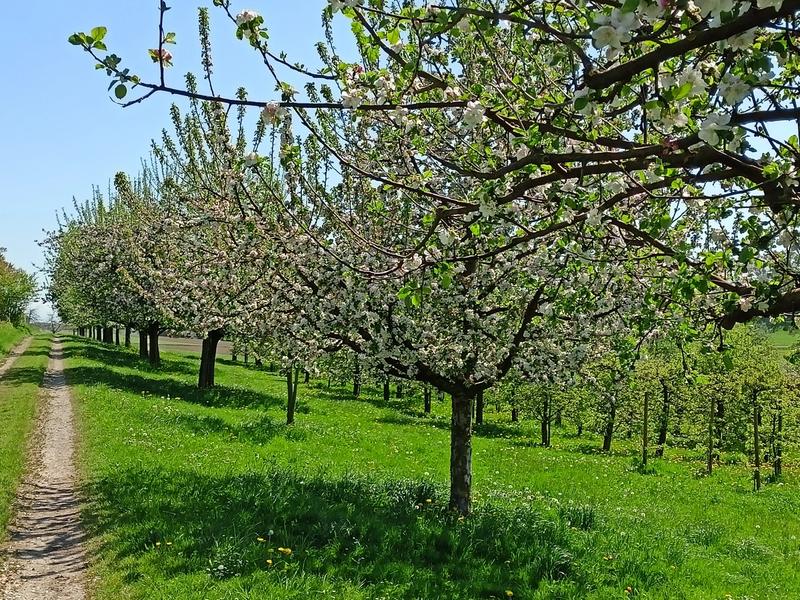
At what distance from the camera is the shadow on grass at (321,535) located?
7141 mm

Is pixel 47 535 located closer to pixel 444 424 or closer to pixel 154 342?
pixel 444 424

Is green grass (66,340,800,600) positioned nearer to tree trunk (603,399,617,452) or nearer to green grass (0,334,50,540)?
green grass (0,334,50,540)

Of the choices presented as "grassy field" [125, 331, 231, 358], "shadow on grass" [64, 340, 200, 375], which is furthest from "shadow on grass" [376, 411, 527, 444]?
"grassy field" [125, 331, 231, 358]

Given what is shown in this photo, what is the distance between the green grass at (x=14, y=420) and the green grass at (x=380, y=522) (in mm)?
1183

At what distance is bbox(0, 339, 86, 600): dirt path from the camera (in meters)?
7.03

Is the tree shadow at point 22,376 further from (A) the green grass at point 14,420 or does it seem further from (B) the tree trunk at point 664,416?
(B) the tree trunk at point 664,416

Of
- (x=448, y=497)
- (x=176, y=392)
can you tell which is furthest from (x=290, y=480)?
(x=176, y=392)

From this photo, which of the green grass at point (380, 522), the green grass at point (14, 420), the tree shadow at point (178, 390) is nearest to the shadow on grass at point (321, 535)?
the green grass at point (380, 522)

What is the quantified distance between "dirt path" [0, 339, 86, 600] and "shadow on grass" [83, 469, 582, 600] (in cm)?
36

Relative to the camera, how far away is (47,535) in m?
8.67

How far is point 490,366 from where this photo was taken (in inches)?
382

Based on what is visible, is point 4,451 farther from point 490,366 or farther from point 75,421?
point 490,366

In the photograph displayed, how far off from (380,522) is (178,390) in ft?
59.1

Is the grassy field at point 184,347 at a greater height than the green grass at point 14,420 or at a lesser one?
lesser
